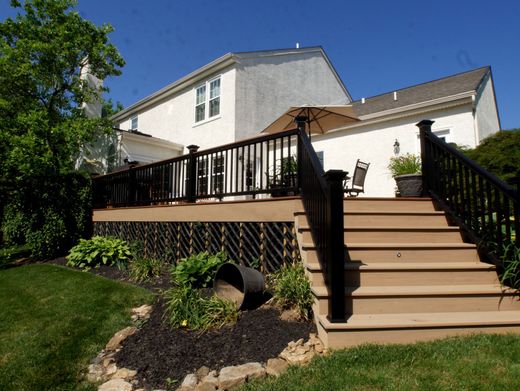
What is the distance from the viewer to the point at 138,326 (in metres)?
3.57

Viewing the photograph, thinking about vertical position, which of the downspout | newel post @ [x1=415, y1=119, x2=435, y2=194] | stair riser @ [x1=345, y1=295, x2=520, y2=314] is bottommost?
stair riser @ [x1=345, y1=295, x2=520, y2=314]

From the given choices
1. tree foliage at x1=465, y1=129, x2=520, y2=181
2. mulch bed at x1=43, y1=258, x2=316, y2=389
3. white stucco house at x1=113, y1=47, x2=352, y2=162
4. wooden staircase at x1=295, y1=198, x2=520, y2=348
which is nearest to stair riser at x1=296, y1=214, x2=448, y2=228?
wooden staircase at x1=295, y1=198, x2=520, y2=348

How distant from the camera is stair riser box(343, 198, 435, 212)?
180 inches

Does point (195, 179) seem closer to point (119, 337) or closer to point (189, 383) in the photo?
point (119, 337)

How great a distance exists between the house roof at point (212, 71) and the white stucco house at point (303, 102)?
38 millimetres

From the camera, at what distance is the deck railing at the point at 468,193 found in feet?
11.5

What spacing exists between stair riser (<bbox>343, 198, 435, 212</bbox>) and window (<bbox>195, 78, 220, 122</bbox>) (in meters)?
8.25

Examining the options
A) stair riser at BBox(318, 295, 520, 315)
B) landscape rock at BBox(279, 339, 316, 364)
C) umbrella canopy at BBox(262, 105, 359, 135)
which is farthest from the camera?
umbrella canopy at BBox(262, 105, 359, 135)

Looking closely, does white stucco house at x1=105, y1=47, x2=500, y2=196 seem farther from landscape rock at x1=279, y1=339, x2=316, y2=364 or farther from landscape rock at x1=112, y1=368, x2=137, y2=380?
landscape rock at x1=112, y1=368, x2=137, y2=380

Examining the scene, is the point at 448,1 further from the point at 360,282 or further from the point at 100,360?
the point at 100,360

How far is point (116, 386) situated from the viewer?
254cm

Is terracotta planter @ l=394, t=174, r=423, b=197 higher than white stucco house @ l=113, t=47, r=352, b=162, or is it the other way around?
white stucco house @ l=113, t=47, r=352, b=162

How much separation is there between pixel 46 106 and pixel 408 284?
12111 mm

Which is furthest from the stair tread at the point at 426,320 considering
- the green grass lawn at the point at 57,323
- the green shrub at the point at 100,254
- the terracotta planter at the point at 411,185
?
the green shrub at the point at 100,254
